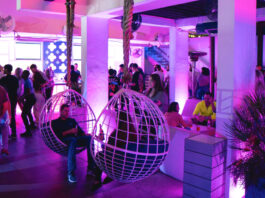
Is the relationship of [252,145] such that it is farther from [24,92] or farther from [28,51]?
[28,51]

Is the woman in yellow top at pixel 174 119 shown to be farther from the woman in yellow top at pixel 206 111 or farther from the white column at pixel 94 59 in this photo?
the white column at pixel 94 59

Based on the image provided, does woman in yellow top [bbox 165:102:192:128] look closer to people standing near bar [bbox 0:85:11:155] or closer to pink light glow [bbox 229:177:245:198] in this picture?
pink light glow [bbox 229:177:245:198]

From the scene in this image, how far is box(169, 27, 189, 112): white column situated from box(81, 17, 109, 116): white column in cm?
245

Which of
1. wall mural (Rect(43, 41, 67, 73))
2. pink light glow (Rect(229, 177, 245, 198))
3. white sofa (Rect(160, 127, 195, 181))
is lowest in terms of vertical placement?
pink light glow (Rect(229, 177, 245, 198))

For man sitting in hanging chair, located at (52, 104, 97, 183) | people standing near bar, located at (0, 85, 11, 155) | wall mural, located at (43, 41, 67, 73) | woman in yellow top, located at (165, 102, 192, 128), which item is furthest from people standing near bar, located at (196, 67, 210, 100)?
wall mural, located at (43, 41, 67, 73)

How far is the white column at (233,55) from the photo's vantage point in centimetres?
324

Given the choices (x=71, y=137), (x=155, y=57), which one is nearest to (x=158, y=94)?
(x=71, y=137)

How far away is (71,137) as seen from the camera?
4004mm

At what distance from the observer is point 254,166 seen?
110 inches

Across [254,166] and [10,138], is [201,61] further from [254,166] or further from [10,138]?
[254,166]

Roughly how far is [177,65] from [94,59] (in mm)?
2803

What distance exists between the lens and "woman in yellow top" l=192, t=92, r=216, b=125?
4989 mm

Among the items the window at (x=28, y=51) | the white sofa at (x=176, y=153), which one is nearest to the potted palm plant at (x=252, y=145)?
the white sofa at (x=176, y=153)

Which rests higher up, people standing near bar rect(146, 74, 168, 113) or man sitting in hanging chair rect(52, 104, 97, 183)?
people standing near bar rect(146, 74, 168, 113)
